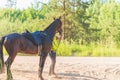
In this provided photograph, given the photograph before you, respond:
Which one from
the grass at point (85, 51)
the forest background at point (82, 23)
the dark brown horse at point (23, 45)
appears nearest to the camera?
the dark brown horse at point (23, 45)

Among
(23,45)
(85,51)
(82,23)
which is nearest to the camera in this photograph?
(23,45)

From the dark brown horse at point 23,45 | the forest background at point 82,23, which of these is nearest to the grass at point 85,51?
the forest background at point 82,23

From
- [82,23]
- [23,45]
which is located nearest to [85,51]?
[82,23]

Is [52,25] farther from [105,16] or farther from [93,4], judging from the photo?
[93,4]

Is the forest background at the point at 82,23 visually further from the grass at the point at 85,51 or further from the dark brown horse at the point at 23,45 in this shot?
the dark brown horse at the point at 23,45

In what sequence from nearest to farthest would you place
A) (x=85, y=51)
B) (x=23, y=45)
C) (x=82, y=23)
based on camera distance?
1. (x=23, y=45)
2. (x=85, y=51)
3. (x=82, y=23)

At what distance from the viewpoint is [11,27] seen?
31562 mm

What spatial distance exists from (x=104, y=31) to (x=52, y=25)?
69.9 feet

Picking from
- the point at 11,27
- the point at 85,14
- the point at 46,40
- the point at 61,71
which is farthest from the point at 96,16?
the point at 46,40

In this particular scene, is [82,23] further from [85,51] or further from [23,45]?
[23,45]

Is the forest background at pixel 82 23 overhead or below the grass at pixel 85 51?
overhead

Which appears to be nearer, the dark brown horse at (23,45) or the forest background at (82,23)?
the dark brown horse at (23,45)

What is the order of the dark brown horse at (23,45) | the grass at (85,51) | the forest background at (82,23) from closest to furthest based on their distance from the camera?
the dark brown horse at (23,45) → the grass at (85,51) → the forest background at (82,23)

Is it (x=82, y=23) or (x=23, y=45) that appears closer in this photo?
(x=23, y=45)
